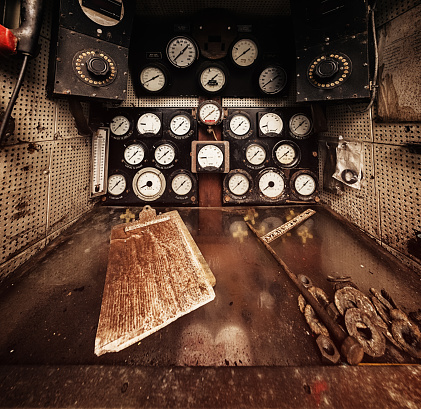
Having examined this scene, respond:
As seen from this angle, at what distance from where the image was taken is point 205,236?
1703mm

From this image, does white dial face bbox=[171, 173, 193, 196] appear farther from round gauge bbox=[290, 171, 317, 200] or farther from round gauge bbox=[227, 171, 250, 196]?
round gauge bbox=[290, 171, 317, 200]

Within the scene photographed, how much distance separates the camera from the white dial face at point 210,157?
2.28 metres

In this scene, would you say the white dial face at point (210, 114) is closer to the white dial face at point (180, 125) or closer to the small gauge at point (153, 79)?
the white dial face at point (180, 125)

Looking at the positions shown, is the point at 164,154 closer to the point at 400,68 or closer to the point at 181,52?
the point at 181,52

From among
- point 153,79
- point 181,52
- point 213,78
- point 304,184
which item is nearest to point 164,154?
point 153,79

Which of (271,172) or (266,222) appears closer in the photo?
(266,222)

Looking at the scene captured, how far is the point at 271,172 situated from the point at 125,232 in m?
1.72

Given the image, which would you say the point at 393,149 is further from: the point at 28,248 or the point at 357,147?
the point at 28,248

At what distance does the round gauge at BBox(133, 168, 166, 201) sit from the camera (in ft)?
7.76

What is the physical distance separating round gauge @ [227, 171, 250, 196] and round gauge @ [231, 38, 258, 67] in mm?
1307

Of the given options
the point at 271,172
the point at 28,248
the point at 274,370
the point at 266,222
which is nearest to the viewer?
the point at 274,370

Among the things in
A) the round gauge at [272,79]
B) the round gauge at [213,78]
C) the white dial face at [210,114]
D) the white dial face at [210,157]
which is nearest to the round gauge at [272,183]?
the white dial face at [210,157]

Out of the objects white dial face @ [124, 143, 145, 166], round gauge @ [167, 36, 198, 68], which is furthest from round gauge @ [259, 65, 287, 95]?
A: white dial face @ [124, 143, 145, 166]

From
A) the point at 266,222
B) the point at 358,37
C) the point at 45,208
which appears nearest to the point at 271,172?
the point at 266,222
